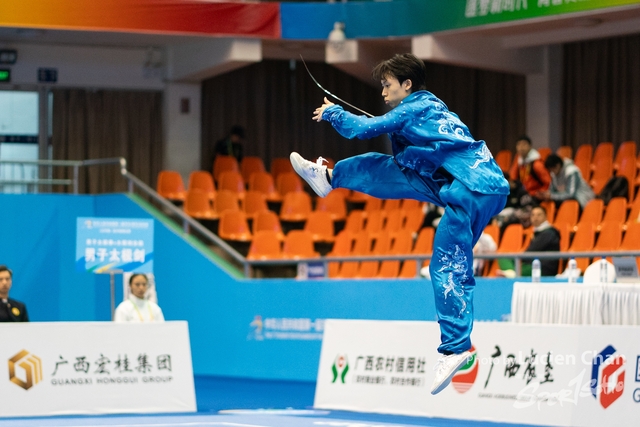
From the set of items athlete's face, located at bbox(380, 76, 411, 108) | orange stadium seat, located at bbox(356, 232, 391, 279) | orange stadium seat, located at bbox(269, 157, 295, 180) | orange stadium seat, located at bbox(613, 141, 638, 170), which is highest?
athlete's face, located at bbox(380, 76, 411, 108)

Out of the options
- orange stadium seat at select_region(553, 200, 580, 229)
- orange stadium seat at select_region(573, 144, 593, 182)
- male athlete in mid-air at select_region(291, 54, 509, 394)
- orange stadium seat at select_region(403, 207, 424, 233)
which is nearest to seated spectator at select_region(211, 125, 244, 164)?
orange stadium seat at select_region(403, 207, 424, 233)

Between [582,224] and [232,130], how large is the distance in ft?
21.5

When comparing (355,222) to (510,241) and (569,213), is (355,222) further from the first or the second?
(569,213)

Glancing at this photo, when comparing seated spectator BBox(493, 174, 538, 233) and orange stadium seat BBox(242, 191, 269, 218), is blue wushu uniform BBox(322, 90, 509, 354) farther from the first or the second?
orange stadium seat BBox(242, 191, 269, 218)

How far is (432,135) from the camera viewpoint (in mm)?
5477

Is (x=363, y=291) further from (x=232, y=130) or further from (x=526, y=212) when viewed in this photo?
(x=232, y=130)

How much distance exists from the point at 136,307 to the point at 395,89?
5.24m

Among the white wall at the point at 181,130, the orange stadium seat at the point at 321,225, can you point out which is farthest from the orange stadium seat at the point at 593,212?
the white wall at the point at 181,130

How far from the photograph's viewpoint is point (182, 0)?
49.3 ft

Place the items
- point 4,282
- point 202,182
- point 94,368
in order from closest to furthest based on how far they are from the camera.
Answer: point 94,368 → point 4,282 → point 202,182

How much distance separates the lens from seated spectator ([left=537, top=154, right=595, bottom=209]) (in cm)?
1262

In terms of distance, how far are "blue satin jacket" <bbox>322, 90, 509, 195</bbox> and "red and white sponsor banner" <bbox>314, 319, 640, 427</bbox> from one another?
2.72m

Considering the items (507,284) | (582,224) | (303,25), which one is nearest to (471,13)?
(303,25)

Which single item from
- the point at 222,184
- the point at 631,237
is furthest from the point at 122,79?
the point at 631,237
